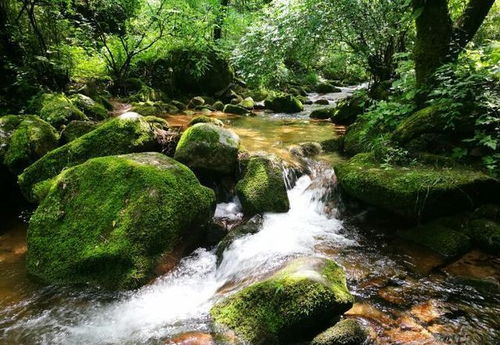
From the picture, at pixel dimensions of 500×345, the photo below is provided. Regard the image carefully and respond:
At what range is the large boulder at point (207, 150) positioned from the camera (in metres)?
6.33

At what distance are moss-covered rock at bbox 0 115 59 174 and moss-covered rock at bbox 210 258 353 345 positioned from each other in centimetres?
522

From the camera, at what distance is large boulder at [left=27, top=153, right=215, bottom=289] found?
13.7 ft

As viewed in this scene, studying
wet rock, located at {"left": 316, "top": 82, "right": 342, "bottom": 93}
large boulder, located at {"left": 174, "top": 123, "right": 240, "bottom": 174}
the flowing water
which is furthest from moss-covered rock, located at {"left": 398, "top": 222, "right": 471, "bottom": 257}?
wet rock, located at {"left": 316, "top": 82, "right": 342, "bottom": 93}

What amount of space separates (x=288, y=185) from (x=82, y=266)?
12.9ft

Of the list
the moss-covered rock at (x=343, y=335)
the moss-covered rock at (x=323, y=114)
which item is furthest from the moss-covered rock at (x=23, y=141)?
the moss-covered rock at (x=323, y=114)

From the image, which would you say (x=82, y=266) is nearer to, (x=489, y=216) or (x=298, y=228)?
(x=298, y=228)

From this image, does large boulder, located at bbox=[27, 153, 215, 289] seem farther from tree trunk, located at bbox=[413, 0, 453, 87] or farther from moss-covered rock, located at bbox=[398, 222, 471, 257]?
tree trunk, located at bbox=[413, 0, 453, 87]

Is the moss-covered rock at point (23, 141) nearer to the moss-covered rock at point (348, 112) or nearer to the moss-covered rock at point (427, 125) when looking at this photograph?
the moss-covered rock at point (427, 125)

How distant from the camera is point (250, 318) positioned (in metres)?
3.20

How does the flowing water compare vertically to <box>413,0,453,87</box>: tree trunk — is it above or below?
below

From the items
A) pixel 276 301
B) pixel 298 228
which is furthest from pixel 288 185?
pixel 276 301

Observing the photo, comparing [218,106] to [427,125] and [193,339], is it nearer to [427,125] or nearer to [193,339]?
[427,125]

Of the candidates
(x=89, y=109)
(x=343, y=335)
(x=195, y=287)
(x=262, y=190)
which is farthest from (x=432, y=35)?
(x=89, y=109)

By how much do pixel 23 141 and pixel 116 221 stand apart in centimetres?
348
